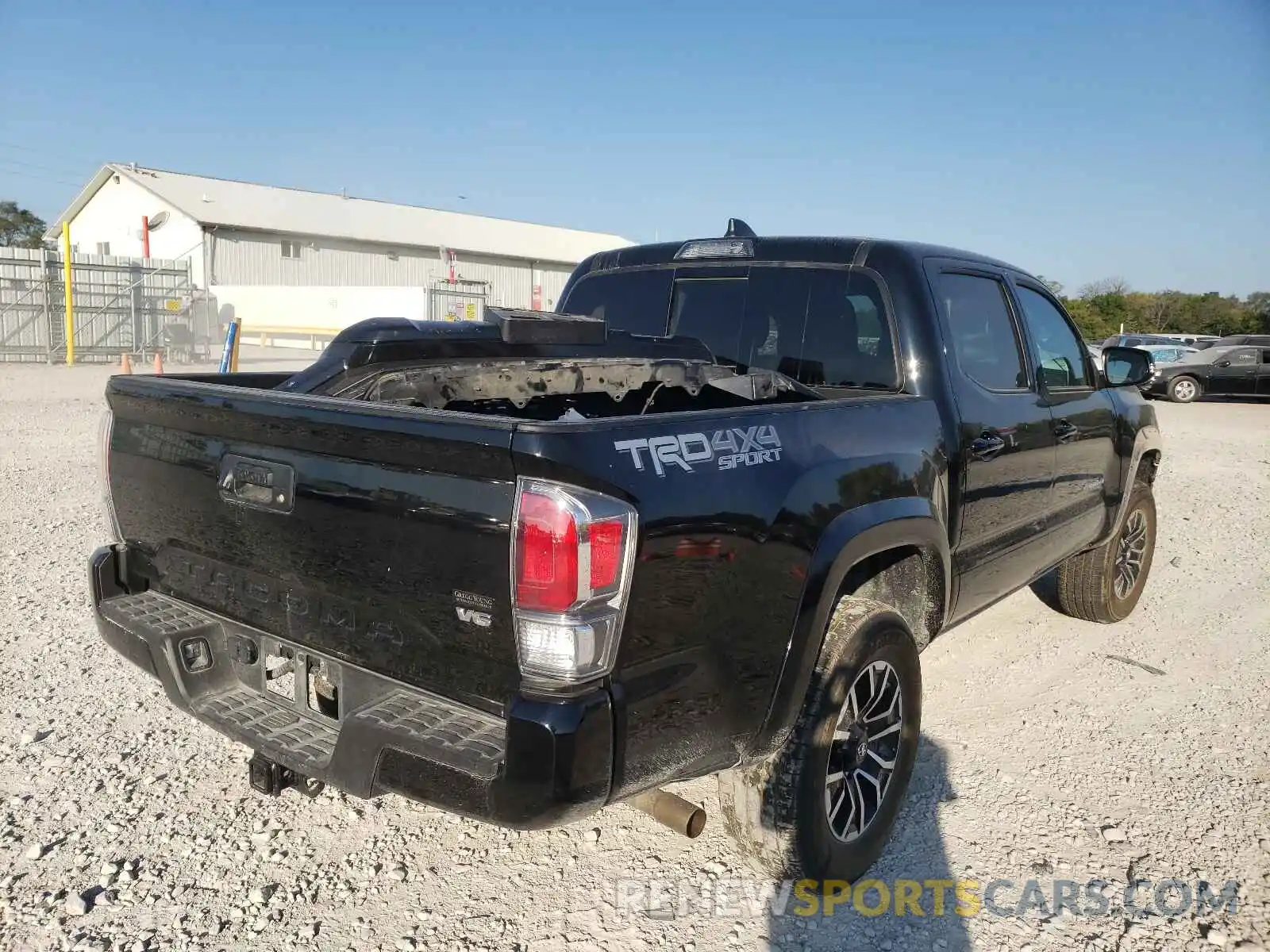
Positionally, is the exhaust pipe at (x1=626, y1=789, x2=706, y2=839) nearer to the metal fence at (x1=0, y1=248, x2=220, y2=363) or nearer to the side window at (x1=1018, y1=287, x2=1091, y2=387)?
the side window at (x1=1018, y1=287, x2=1091, y2=387)

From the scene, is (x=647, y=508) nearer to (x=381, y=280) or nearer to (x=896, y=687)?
(x=896, y=687)

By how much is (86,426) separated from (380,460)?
11100 millimetres

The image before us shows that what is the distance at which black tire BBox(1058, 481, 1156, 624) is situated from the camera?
18.1 feet

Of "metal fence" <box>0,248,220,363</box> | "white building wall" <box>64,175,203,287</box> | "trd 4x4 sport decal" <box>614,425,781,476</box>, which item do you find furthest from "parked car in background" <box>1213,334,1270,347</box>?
"white building wall" <box>64,175,203,287</box>

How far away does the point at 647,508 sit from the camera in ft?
7.02

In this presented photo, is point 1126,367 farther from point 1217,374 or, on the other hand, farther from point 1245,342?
point 1245,342

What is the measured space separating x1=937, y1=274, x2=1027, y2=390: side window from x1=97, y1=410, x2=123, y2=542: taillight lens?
120 inches

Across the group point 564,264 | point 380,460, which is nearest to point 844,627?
point 380,460

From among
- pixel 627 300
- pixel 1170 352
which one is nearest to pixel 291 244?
pixel 1170 352

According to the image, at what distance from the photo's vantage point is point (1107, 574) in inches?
217

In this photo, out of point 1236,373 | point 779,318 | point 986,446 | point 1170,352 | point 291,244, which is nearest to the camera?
point 986,446

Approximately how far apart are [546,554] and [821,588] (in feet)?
3.13

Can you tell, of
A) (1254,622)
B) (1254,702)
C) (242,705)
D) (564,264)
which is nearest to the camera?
(242,705)

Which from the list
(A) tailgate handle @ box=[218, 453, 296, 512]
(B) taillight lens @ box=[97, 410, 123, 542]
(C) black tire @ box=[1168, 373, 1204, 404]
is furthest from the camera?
(C) black tire @ box=[1168, 373, 1204, 404]
